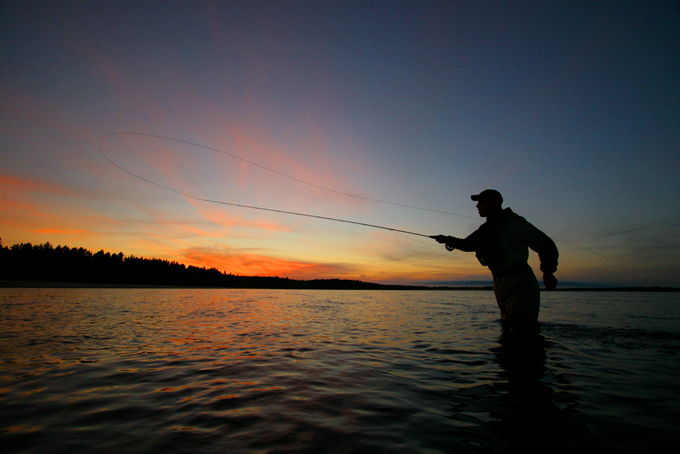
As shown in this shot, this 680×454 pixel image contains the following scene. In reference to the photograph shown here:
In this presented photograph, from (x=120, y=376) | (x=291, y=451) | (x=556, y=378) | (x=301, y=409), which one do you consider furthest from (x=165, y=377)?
(x=556, y=378)

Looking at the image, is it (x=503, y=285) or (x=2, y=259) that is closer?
(x=503, y=285)

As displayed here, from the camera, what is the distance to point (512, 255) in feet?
24.2

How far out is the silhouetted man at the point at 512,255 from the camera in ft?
23.3

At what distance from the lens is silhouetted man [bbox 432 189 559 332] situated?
7.09m

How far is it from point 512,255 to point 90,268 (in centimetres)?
11628

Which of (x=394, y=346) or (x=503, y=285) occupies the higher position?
(x=503, y=285)

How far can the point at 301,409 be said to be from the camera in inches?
165

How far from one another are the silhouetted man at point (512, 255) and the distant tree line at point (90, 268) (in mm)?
102463

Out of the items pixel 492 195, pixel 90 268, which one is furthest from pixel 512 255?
pixel 90 268

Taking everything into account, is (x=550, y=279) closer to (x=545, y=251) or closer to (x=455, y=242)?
(x=545, y=251)

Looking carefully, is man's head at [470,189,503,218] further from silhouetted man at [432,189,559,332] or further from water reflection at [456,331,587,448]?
water reflection at [456,331,587,448]

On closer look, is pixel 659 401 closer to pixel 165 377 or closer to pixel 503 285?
pixel 503 285

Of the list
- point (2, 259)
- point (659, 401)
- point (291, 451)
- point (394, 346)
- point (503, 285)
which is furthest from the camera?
point (2, 259)

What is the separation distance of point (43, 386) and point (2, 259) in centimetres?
10589
